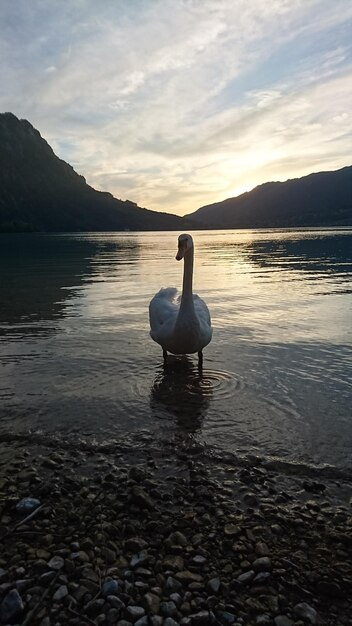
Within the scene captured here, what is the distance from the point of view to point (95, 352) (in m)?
11.9

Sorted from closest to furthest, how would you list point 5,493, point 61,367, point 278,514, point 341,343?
point 278,514
point 5,493
point 61,367
point 341,343

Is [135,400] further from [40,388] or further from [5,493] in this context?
[5,493]

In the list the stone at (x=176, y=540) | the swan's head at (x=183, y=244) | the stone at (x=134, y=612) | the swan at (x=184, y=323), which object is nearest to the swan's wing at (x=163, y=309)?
the swan at (x=184, y=323)

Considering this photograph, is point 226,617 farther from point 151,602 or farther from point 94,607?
point 94,607

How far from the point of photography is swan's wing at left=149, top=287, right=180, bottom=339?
35.0 feet

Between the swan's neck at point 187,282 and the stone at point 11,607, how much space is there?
677 centimetres

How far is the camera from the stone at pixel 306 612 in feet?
12.0

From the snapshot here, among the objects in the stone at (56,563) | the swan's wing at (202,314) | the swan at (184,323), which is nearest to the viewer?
the stone at (56,563)

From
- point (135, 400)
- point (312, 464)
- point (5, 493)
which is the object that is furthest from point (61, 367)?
point (312, 464)

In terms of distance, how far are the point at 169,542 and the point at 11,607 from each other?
5.10 ft

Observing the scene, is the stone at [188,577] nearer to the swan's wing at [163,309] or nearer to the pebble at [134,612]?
the pebble at [134,612]

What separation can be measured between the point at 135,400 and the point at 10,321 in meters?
9.14

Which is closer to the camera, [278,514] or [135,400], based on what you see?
[278,514]

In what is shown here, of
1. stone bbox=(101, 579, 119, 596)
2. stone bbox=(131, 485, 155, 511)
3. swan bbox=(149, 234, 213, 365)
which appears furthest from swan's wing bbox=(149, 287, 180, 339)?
stone bbox=(101, 579, 119, 596)
